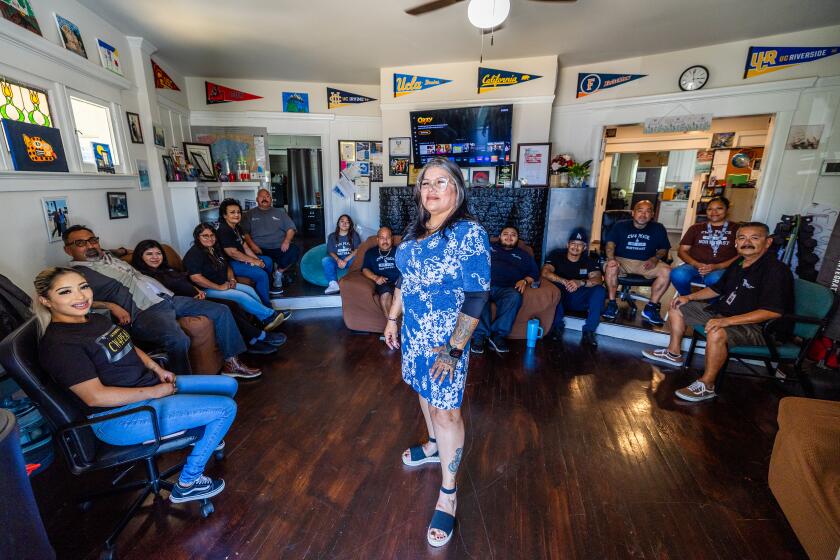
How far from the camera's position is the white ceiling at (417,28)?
2975 mm

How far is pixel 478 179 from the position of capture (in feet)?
15.6

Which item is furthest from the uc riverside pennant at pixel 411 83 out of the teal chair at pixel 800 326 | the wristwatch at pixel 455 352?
the wristwatch at pixel 455 352

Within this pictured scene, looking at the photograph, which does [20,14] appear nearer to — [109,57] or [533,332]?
[109,57]

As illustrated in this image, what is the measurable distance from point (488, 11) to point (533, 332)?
8.07 ft

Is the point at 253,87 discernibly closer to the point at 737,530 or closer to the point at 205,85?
the point at 205,85

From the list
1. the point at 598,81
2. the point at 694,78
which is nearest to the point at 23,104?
the point at 598,81

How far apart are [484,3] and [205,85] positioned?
4507 mm

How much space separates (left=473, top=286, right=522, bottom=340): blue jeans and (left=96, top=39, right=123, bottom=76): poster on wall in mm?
3998

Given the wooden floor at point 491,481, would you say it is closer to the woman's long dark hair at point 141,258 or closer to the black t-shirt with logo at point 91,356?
the black t-shirt with logo at point 91,356

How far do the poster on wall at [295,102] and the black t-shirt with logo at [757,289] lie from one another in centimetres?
547

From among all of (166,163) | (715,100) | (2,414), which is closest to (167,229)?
(166,163)

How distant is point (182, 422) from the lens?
1.42 m

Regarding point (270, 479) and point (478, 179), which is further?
point (478, 179)

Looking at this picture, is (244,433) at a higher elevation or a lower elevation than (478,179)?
lower
